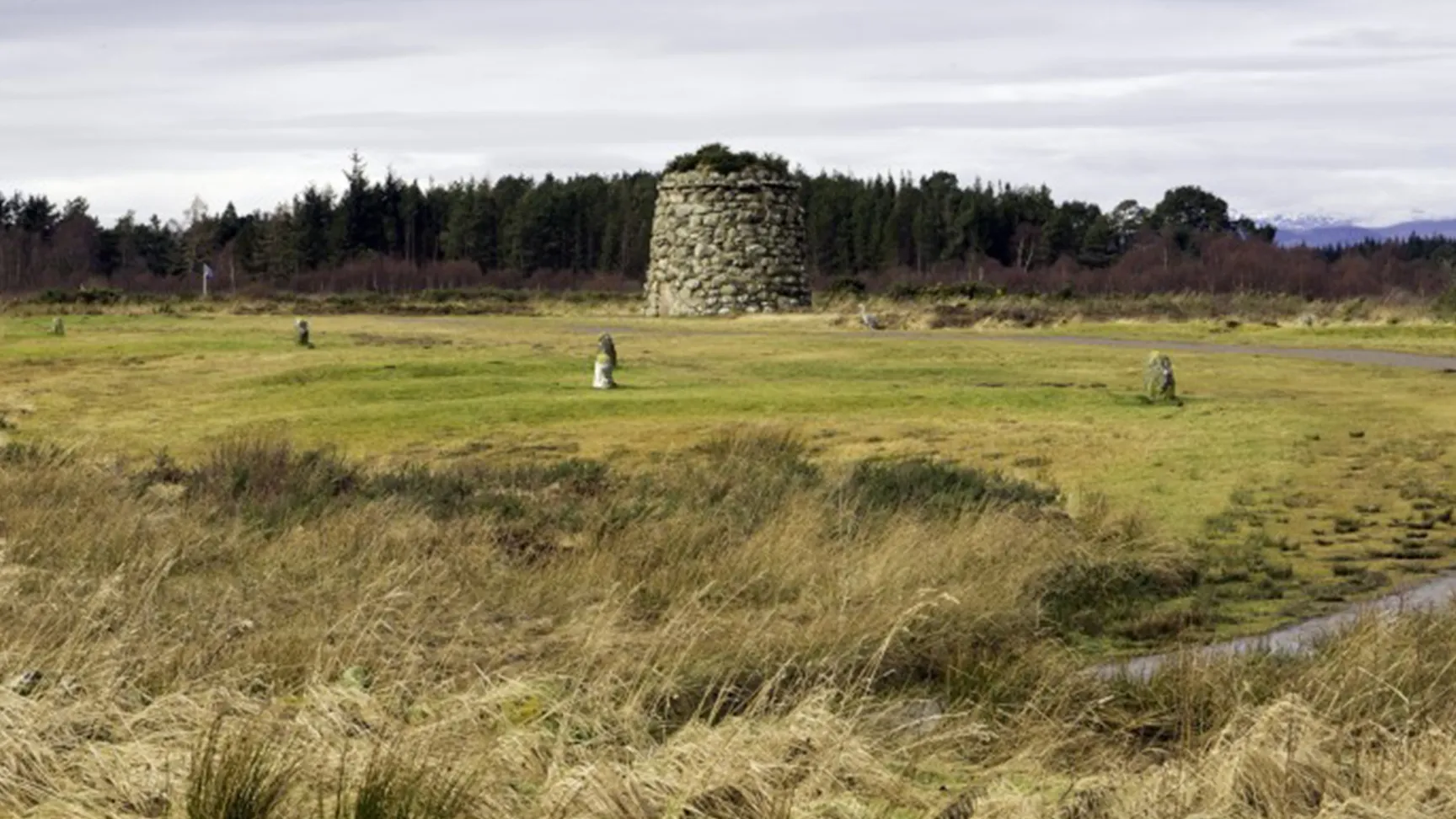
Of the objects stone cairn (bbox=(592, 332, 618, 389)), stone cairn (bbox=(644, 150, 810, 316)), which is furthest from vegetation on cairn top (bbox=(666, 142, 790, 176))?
stone cairn (bbox=(592, 332, 618, 389))

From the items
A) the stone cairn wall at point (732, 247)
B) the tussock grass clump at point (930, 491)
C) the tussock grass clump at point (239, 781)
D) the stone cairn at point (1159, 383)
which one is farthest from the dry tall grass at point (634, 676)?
the stone cairn wall at point (732, 247)

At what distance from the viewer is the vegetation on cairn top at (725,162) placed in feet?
223

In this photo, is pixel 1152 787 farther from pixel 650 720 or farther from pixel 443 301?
pixel 443 301

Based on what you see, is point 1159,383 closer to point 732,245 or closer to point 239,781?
point 239,781

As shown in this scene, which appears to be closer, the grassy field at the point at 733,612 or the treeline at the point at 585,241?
the grassy field at the point at 733,612

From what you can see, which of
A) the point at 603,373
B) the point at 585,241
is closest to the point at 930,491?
the point at 603,373

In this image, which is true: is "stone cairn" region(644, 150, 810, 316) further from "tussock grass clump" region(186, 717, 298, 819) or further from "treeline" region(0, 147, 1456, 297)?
"tussock grass clump" region(186, 717, 298, 819)

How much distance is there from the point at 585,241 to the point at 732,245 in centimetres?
6700

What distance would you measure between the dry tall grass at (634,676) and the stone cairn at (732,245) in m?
49.8

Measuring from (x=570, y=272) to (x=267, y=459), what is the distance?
102m

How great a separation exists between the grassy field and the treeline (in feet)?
269

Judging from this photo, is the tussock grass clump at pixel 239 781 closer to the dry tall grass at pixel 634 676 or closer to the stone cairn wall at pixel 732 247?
the dry tall grass at pixel 634 676

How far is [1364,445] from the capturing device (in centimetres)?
2464

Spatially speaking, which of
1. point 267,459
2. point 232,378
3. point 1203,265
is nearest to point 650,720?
point 267,459
